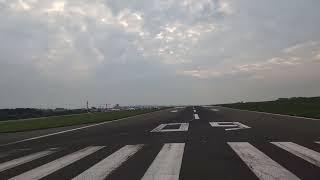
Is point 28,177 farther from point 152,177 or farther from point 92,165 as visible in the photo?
point 152,177

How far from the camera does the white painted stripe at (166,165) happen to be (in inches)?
339

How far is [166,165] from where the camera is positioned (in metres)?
9.99

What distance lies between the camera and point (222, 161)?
10.5 m

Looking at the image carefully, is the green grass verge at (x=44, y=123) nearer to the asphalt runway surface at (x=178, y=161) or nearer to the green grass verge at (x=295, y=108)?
the green grass verge at (x=295, y=108)

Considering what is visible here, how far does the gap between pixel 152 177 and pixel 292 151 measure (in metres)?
4.96

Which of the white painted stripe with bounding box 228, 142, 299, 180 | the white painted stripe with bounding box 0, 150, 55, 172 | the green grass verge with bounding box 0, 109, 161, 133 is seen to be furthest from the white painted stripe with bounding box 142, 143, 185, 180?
the green grass verge with bounding box 0, 109, 161, 133

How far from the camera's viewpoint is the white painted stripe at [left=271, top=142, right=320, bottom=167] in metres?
10.4

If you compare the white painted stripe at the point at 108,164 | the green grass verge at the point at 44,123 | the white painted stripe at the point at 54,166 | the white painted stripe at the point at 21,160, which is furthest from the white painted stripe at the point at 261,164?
the green grass verge at the point at 44,123

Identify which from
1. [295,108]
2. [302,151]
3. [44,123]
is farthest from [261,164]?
[295,108]

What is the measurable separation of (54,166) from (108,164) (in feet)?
4.07

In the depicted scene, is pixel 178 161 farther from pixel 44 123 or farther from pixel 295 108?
pixel 295 108

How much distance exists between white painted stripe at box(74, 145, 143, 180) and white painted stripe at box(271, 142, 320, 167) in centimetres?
411

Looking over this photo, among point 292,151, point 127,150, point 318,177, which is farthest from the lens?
point 127,150

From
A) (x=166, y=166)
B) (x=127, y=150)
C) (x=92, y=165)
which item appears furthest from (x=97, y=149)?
(x=166, y=166)
